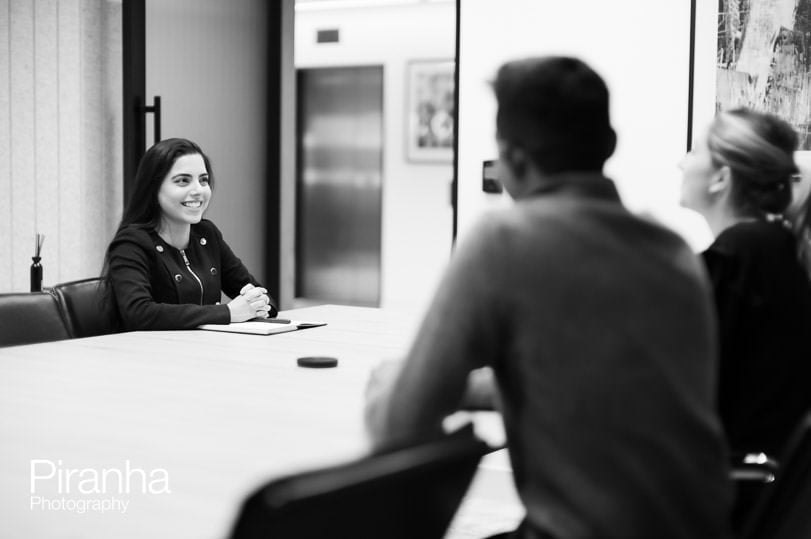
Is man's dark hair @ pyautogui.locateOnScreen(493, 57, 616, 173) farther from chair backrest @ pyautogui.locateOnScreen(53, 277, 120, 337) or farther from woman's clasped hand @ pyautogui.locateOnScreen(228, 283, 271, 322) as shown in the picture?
chair backrest @ pyautogui.locateOnScreen(53, 277, 120, 337)

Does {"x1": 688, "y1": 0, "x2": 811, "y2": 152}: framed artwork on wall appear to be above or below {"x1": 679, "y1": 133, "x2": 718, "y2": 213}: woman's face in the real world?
above

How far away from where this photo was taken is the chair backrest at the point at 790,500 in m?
1.14

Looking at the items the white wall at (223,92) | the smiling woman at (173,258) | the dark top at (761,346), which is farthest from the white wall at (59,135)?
the dark top at (761,346)

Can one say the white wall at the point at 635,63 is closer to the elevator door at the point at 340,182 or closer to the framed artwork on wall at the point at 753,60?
the framed artwork on wall at the point at 753,60

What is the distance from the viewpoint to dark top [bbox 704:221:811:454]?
167 centimetres

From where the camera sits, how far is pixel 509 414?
118 centimetres

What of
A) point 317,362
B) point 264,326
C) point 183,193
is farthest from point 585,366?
point 183,193

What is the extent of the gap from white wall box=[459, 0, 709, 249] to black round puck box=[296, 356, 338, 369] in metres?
1.90

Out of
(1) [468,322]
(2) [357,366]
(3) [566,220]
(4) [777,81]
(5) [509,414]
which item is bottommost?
(2) [357,366]

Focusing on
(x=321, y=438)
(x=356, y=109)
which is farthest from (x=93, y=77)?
(x=321, y=438)

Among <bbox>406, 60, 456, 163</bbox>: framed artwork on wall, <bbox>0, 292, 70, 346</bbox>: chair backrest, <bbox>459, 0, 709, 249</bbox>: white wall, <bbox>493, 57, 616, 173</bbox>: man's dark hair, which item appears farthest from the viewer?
<bbox>406, 60, 456, 163</bbox>: framed artwork on wall

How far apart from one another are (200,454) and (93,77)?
453 centimetres

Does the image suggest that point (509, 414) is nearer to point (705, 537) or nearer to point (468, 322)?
point (468, 322)

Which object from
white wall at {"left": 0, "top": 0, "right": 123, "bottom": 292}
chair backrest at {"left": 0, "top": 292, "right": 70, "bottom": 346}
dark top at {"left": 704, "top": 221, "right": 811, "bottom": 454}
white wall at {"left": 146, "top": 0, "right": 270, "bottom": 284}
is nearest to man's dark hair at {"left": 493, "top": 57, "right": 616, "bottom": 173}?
dark top at {"left": 704, "top": 221, "right": 811, "bottom": 454}
